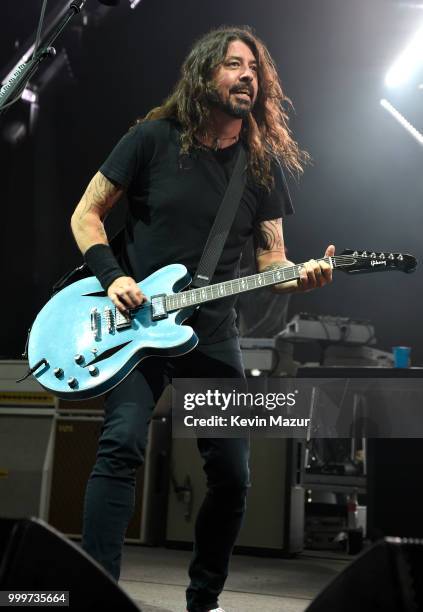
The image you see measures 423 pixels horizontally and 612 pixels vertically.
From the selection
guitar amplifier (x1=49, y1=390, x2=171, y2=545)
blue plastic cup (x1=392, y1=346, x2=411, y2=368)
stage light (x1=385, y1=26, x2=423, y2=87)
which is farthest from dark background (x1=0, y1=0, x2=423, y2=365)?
blue plastic cup (x1=392, y1=346, x2=411, y2=368)

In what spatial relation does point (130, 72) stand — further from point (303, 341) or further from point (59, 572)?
point (59, 572)

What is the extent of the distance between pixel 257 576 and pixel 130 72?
4.79m

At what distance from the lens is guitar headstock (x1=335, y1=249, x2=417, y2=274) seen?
8.12 feet

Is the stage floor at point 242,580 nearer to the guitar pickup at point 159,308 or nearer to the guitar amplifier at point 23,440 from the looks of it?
the guitar amplifier at point 23,440

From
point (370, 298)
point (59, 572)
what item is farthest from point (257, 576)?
point (370, 298)

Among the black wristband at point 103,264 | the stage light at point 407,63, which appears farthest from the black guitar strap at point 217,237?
the stage light at point 407,63

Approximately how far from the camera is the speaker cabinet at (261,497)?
14.8ft

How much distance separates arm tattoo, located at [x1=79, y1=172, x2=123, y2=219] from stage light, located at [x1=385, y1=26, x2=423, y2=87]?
4.67 m

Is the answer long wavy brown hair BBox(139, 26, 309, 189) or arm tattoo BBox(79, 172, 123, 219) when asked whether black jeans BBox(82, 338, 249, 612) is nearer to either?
arm tattoo BBox(79, 172, 123, 219)

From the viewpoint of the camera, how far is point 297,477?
15.8 ft

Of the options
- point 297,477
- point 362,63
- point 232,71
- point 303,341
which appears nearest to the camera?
point 232,71

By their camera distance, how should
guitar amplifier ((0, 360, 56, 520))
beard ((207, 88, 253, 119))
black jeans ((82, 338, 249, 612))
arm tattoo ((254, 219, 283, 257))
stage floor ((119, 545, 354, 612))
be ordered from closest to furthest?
black jeans ((82, 338, 249, 612))
beard ((207, 88, 253, 119))
arm tattoo ((254, 219, 283, 257))
stage floor ((119, 545, 354, 612))
guitar amplifier ((0, 360, 56, 520))

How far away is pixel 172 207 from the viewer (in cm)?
236

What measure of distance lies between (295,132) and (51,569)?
249 inches
